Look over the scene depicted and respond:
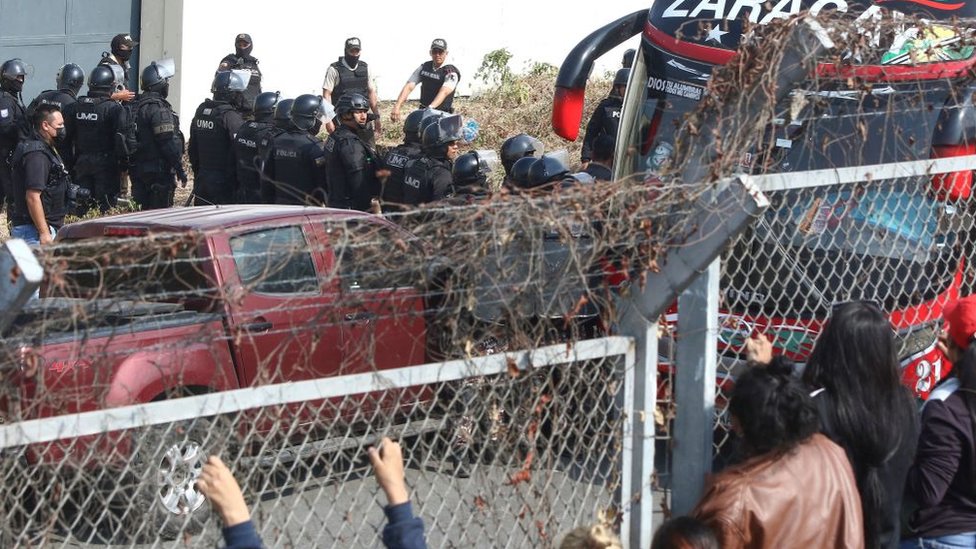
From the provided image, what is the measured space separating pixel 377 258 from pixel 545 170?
5.47 metres

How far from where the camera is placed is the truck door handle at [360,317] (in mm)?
3144

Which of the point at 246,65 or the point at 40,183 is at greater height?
the point at 246,65

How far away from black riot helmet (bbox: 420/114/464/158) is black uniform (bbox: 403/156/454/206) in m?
0.09

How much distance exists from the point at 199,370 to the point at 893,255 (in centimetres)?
300

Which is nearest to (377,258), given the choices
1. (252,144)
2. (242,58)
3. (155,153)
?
(252,144)

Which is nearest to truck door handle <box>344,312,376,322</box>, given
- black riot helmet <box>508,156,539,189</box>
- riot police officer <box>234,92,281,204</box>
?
black riot helmet <box>508,156,539,189</box>

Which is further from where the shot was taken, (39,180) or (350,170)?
→ (350,170)

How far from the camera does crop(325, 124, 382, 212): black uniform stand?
10.6m

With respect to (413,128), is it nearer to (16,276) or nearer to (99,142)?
(99,142)

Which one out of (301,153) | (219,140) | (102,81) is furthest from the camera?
(102,81)

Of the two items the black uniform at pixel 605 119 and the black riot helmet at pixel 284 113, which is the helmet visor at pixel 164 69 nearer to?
the black riot helmet at pixel 284 113

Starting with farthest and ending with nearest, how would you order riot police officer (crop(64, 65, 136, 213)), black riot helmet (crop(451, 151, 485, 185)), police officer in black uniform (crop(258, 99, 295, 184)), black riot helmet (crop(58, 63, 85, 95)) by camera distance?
black riot helmet (crop(58, 63, 85, 95))
riot police officer (crop(64, 65, 136, 213))
police officer in black uniform (crop(258, 99, 295, 184))
black riot helmet (crop(451, 151, 485, 185))

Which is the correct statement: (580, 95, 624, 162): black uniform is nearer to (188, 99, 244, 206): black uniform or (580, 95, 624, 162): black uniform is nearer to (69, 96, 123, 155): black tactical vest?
(188, 99, 244, 206): black uniform

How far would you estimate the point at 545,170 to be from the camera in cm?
839
